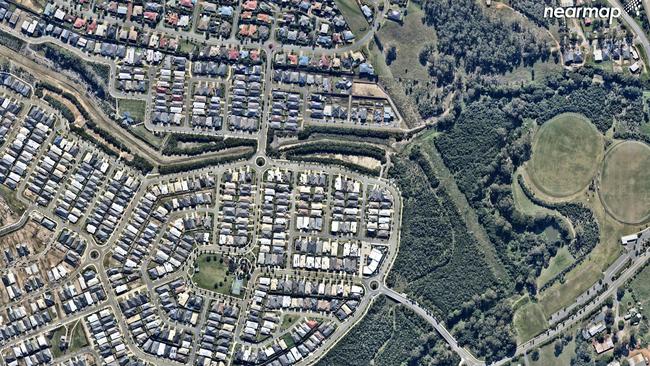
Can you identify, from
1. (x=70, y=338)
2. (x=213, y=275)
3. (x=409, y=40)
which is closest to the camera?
(x=70, y=338)

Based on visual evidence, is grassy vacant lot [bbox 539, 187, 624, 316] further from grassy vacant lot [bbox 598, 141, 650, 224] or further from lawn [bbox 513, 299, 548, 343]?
grassy vacant lot [bbox 598, 141, 650, 224]

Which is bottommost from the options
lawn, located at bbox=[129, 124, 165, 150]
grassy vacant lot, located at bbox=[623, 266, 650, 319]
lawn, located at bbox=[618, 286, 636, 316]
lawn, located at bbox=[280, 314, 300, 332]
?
lawn, located at bbox=[280, 314, 300, 332]

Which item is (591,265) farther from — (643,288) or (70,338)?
(70,338)

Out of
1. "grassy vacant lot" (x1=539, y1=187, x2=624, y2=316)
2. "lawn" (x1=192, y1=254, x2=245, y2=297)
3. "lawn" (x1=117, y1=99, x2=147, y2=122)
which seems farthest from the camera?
"lawn" (x1=117, y1=99, x2=147, y2=122)

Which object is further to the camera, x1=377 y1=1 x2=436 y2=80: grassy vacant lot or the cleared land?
x1=377 y1=1 x2=436 y2=80: grassy vacant lot

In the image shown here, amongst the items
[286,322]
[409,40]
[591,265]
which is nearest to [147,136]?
[286,322]

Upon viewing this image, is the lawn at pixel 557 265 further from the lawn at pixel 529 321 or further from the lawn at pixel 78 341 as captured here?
the lawn at pixel 78 341

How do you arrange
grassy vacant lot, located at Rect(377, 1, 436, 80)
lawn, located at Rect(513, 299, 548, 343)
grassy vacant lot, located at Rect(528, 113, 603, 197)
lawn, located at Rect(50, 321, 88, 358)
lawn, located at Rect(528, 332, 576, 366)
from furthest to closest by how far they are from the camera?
grassy vacant lot, located at Rect(377, 1, 436, 80) → grassy vacant lot, located at Rect(528, 113, 603, 197) → lawn, located at Rect(513, 299, 548, 343) → lawn, located at Rect(528, 332, 576, 366) → lawn, located at Rect(50, 321, 88, 358)

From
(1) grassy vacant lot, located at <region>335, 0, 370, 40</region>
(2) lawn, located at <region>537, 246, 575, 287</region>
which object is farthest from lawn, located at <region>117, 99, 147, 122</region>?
(2) lawn, located at <region>537, 246, 575, 287</region>
